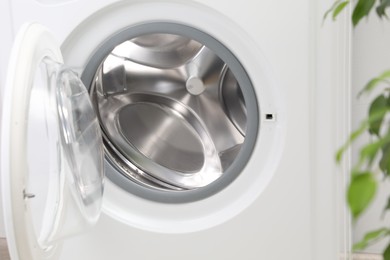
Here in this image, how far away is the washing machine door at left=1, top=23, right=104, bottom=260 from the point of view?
0.79 m

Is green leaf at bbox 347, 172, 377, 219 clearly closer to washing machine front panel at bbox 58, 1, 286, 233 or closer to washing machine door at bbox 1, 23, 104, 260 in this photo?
washing machine door at bbox 1, 23, 104, 260

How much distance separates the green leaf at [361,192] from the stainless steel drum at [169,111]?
0.85 meters

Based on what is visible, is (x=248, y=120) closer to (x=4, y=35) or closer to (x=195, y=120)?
(x=195, y=120)

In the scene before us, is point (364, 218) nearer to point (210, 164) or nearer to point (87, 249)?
point (210, 164)

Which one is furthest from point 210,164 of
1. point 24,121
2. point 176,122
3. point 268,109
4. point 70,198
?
point 24,121

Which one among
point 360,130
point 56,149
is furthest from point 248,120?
point 360,130

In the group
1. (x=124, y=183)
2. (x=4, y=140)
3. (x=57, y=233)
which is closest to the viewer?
(x=4, y=140)

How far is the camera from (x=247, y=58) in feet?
3.10

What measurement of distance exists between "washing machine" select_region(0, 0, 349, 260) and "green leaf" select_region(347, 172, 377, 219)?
24.5 inches

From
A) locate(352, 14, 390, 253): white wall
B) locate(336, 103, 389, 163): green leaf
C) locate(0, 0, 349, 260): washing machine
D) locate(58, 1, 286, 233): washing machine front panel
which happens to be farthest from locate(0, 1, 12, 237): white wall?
locate(336, 103, 389, 163): green leaf

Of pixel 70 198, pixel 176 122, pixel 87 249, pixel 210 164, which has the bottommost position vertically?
pixel 87 249

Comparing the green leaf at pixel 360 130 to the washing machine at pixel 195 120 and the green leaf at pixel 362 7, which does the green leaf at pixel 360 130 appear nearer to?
the green leaf at pixel 362 7

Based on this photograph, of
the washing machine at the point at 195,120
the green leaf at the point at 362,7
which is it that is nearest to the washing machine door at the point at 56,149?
the washing machine at the point at 195,120

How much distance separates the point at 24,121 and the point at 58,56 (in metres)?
0.29
